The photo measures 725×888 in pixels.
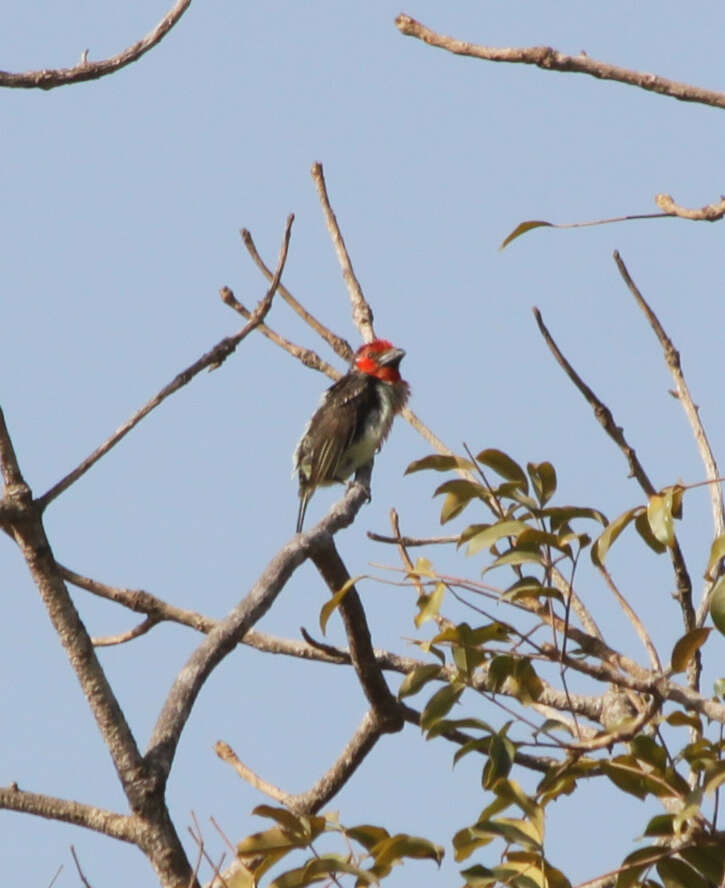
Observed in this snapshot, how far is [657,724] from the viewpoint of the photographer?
2.64 metres

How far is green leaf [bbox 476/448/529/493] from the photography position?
8.91 feet

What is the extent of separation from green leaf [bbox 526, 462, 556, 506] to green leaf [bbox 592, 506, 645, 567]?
0.13 meters

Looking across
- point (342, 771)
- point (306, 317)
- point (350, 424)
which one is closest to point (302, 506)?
point (350, 424)

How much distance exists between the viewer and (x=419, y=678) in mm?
2834

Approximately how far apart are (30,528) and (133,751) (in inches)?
18.8

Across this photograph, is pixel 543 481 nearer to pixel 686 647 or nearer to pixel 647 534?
pixel 647 534

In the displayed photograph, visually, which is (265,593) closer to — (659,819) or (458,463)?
(458,463)

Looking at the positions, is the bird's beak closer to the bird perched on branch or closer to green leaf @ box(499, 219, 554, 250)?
the bird perched on branch

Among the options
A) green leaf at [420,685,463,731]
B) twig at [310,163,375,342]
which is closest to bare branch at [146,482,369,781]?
green leaf at [420,685,463,731]

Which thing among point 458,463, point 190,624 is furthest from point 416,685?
point 190,624

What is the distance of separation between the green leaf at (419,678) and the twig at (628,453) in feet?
1.80

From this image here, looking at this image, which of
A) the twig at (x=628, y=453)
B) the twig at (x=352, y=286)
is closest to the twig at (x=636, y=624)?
the twig at (x=628, y=453)

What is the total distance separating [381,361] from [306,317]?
2.41 m

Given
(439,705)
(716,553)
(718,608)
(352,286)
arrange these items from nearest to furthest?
1. (718,608)
2. (716,553)
3. (439,705)
4. (352,286)
